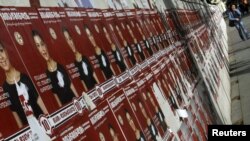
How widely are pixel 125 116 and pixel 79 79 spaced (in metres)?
0.66

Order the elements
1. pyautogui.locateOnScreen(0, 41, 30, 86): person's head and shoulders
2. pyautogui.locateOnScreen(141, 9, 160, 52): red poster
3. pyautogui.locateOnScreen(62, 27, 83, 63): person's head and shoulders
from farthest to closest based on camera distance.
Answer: pyautogui.locateOnScreen(141, 9, 160, 52): red poster
pyautogui.locateOnScreen(62, 27, 83, 63): person's head and shoulders
pyautogui.locateOnScreen(0, 41, 30, 86): person's head and shoulders

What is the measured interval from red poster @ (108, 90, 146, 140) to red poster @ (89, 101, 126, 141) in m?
0.08

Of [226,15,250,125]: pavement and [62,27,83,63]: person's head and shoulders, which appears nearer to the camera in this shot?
[62,27,83,63]: person's head and shoulders

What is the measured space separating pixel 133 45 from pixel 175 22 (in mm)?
3928

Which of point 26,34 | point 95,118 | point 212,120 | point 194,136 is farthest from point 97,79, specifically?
point 212,120

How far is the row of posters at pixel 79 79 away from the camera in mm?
2479

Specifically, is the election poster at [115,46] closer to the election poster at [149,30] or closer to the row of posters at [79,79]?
the row of posters at [79,79]

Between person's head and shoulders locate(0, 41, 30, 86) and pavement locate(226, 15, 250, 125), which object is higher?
person's head and shoulders locate(0, 41, 30, 86)

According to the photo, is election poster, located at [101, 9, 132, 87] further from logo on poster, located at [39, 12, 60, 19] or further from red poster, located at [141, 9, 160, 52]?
red poster, located at [141, 9, 160, 52]

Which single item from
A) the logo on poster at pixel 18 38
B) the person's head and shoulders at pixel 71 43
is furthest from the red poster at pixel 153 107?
the logo on poster at pixel 18 38

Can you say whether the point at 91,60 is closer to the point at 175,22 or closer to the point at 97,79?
the point at 97,79

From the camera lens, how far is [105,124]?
→ 3.26 meters

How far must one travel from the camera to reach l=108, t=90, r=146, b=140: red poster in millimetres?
3577

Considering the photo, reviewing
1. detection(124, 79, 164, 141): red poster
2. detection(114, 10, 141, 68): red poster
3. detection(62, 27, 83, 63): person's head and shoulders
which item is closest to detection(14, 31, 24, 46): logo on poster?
detection(62, 27, 83, 63): person's head and shoulders
